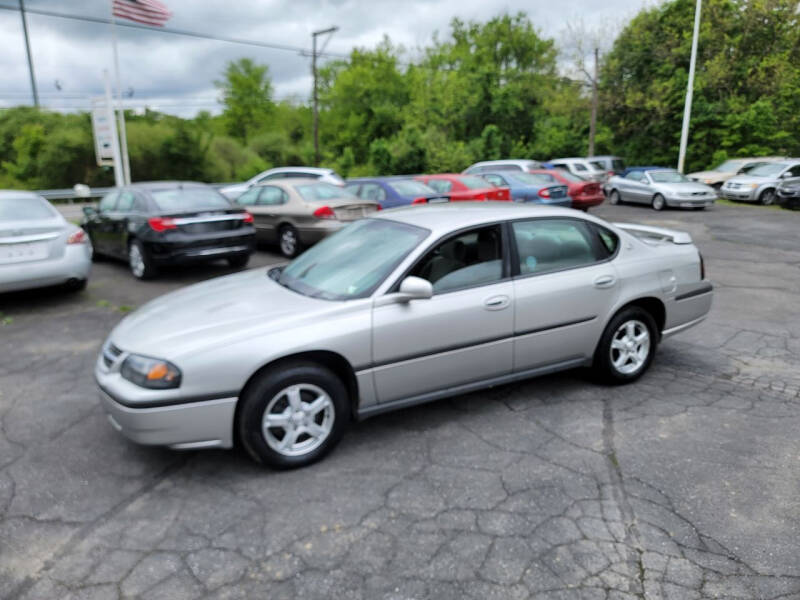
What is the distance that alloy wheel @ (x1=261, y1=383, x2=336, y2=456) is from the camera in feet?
11.6

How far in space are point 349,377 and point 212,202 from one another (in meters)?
6.26

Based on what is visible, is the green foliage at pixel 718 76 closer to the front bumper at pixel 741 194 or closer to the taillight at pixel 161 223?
the front bumper at pixel 741 194

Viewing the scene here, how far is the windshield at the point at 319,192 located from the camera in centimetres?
1078

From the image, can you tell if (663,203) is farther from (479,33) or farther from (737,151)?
(479,33)

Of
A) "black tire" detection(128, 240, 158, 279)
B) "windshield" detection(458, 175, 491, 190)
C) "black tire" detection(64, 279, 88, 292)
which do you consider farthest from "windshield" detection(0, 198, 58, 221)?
"windshield" detection(458, 175, 491, 190)

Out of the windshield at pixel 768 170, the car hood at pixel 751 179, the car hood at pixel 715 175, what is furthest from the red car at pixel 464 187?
the car hood at pixel 715 175

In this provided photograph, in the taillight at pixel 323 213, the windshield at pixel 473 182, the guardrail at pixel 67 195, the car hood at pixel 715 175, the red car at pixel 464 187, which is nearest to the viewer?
the taillight at pixel 323 213

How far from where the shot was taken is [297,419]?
141 inches

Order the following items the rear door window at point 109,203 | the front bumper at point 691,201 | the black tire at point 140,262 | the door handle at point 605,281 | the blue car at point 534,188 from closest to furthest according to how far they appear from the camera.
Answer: the door handle at point 605,281, the black tire at point 140,262, the rear door window at point 109,203, the blue car at point 534,188, the front bumper at point 691,201

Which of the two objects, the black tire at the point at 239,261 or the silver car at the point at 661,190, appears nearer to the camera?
the black tire at the point at 239,261

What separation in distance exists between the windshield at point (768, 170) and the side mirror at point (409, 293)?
20829 millimetres

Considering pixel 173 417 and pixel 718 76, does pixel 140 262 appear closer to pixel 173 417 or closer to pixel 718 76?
pixel 173 417

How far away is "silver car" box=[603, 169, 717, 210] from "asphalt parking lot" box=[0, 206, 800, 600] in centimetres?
1448

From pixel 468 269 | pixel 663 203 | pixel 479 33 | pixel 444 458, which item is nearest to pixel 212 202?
pixel 468 269
